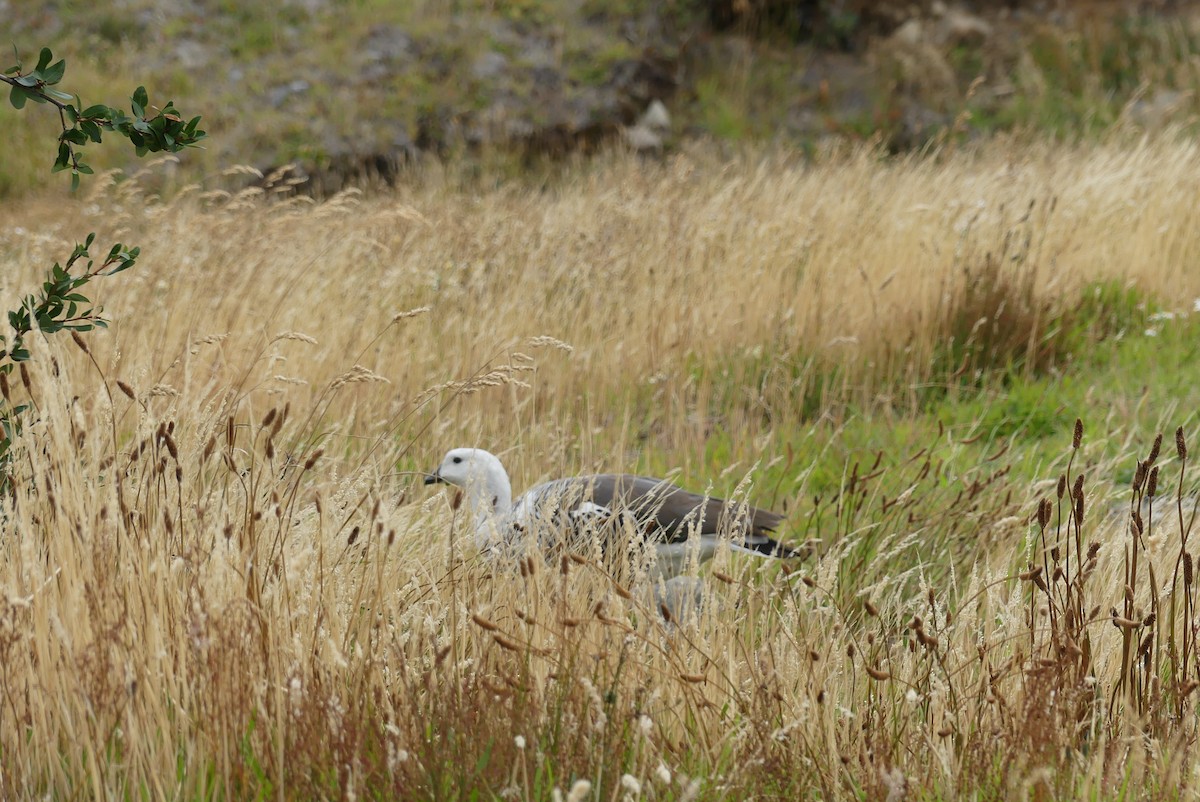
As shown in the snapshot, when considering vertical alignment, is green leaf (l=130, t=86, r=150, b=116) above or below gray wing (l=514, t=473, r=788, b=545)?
above

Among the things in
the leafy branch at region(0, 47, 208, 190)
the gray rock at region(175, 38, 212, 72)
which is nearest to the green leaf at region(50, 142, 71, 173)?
the leafy branch at region(0, 47, 208, 190)

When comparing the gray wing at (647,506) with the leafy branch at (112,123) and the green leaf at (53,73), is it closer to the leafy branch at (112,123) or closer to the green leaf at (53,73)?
the leafy branch at (112,123)

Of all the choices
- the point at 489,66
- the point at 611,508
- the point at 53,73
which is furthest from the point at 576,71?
the point at 53,73

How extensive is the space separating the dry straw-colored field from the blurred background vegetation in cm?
715

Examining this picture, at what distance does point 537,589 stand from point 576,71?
1251cm

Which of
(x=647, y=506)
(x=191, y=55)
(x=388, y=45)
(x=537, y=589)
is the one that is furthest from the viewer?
(x=388, y=45)

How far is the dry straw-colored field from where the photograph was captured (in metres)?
2.12

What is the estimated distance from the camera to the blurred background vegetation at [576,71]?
503 inches

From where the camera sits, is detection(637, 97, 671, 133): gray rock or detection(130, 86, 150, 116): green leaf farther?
detection(637, 97, 671, 133): gray rock

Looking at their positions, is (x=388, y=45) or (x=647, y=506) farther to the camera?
(x=388, y=45)

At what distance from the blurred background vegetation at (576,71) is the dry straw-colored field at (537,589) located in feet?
23.5

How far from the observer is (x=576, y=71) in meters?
14.1

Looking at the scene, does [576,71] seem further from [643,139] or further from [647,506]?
[647,506]

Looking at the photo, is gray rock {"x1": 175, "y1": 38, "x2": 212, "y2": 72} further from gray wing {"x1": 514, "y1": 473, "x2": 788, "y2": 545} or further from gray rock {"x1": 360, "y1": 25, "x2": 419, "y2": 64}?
gray wing {"x1": 514, "y1": 473, "x2": 788, "y2": 545}
